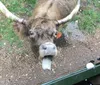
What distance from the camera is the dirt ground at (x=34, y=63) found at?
857cm

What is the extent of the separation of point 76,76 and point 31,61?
2751 millimetres

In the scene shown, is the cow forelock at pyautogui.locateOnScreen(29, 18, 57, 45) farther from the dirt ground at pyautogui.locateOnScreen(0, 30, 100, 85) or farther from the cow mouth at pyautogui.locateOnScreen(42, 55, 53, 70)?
the dirt ground at pyautogui.locateOnScreen(0, 30, 100, 85)

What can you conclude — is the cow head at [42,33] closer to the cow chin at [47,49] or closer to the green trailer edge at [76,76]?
the cow chin at [47,49]

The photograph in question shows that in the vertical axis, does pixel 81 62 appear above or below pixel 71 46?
below

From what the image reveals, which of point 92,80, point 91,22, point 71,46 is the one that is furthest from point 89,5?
point 92,80

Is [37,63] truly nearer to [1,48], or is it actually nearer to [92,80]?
[1,48]

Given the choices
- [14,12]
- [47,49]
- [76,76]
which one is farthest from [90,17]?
[76,76]

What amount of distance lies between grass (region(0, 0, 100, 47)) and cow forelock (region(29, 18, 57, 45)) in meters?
1.67

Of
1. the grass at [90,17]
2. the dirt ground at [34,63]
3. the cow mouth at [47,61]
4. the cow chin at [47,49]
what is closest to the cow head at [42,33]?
the cow chin at [47,49]

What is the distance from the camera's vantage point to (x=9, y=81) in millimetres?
8461

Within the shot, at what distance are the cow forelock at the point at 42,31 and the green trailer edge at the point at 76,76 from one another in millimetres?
1381

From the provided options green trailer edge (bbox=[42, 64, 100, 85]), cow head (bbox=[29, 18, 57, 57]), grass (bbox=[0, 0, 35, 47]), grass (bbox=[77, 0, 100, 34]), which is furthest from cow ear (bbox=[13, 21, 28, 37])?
grass (bbox=[77, 0, 100, 34])

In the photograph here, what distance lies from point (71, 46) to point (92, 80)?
117 inches

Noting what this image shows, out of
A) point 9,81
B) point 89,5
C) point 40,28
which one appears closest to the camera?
point 40,28
